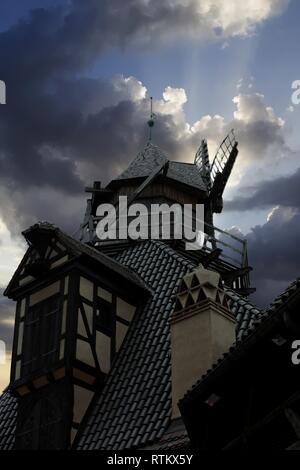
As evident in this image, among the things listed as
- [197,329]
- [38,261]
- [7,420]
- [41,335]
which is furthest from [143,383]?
[7,420]

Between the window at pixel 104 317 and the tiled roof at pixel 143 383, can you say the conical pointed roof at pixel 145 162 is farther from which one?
the window at pixel 104 317

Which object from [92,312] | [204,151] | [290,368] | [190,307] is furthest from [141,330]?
[204,151]

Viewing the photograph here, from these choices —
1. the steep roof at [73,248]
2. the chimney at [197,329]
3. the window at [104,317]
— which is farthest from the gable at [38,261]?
the chimney at [197,329]

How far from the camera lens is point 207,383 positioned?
1306 cm

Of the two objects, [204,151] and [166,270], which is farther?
[204,151]

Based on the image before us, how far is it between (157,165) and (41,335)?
13407 mm

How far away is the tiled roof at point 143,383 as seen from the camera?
19.0 meters

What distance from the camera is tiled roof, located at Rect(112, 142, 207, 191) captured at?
108 feet

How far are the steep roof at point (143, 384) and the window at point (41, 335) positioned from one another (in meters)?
1.69

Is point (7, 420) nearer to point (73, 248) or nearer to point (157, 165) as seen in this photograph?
point (73, 248)

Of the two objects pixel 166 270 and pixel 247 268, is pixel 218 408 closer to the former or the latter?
pixel 166 270

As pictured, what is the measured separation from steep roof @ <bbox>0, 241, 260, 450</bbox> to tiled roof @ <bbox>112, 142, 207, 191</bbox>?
8.67m

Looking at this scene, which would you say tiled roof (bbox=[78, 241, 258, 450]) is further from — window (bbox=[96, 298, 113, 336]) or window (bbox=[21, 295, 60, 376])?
window (bbox=[21, 295, 60, 376])

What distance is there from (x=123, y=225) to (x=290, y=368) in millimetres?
18286
